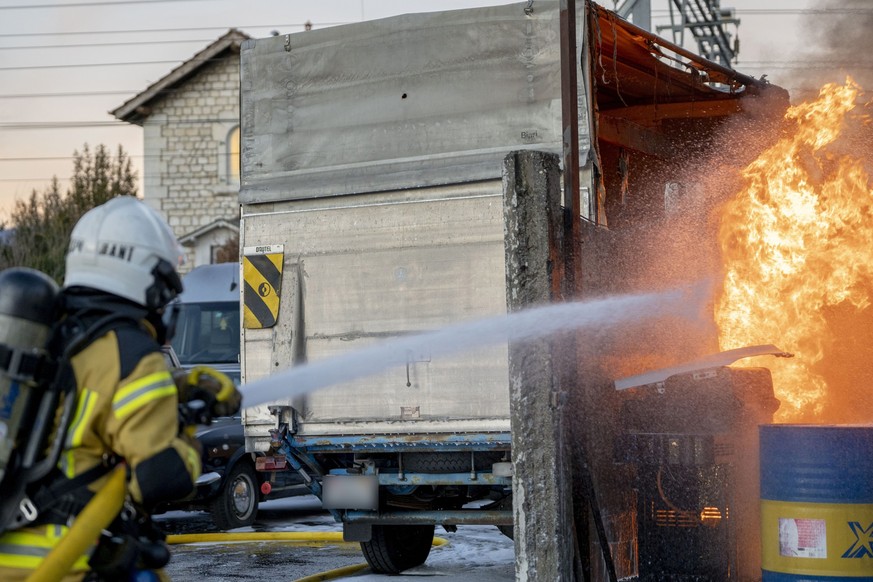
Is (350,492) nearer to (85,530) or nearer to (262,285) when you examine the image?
(262,285)

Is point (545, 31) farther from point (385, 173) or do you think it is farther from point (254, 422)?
point (254, 422)

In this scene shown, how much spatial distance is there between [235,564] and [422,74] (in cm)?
428

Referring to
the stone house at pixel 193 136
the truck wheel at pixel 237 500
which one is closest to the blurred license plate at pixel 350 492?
the truck wheel at pixel 237 500

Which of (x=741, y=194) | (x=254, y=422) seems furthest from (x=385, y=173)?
(x=741, y=194)

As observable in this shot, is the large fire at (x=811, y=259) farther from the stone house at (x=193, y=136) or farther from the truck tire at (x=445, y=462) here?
the stone house at (x=193, y=136)

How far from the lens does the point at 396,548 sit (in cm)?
840

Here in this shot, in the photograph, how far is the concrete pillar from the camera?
16.8 ft

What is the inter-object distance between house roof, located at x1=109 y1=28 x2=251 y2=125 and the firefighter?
31.2 m

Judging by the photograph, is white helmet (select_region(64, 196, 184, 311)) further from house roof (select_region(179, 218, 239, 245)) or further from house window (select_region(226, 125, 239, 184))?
house window (select_region(226, 125, 239, 184))

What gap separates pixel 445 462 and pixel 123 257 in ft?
14.3

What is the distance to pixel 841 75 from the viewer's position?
10078mm

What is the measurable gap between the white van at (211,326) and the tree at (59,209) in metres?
15.9

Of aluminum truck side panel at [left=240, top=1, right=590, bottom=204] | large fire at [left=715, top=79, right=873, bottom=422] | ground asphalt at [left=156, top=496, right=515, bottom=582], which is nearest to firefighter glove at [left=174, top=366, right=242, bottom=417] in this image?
aluminum truck side panel at [left=240, top=1, right=590, bottom=204]

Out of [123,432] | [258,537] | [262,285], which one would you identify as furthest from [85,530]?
[258,537]
